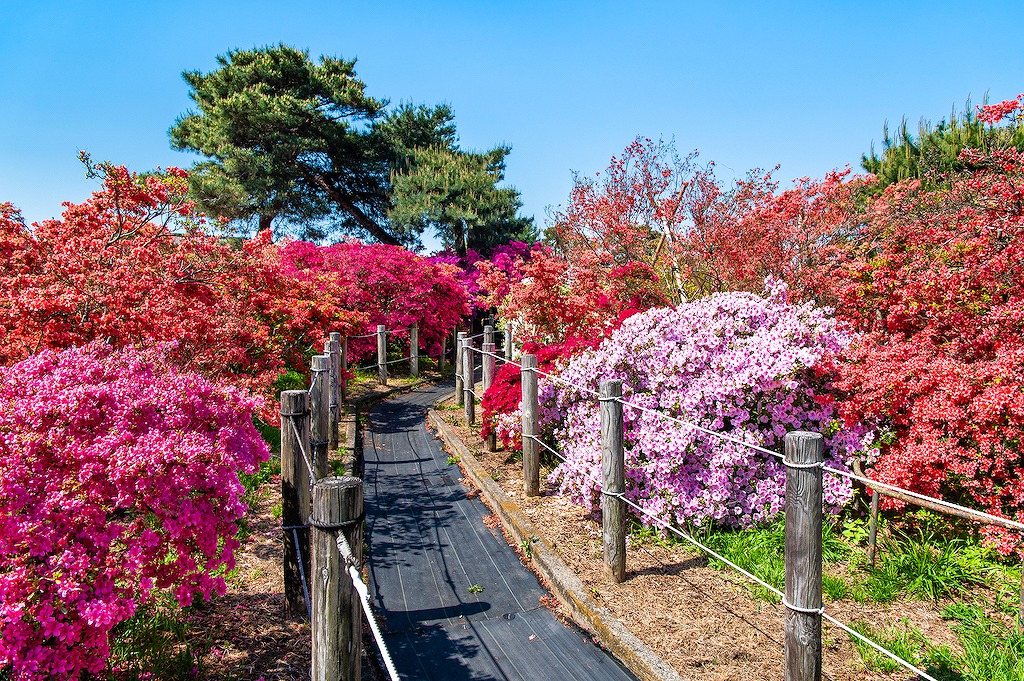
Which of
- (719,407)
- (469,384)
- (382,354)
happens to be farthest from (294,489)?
(382,354)

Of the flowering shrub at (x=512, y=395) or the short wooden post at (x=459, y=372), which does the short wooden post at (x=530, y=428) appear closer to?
the flowering shrub at (x=512, y=395)

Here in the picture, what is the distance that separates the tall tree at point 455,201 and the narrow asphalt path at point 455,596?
649 inches

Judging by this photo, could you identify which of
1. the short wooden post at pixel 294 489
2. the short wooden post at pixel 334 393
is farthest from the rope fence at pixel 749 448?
the short wooden post at pixel 334 393

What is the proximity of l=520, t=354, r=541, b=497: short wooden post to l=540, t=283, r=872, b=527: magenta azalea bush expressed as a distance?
1.84ft

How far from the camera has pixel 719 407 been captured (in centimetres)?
511

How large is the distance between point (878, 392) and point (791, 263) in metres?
4.51

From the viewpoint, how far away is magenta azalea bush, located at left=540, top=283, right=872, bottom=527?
497 centimetres

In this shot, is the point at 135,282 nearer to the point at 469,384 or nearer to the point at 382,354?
→ the point at 469,384

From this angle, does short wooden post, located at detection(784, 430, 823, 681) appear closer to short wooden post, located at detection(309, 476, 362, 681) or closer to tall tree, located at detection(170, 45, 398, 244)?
short wooden post, located at detection(309, 476, 362, 681)

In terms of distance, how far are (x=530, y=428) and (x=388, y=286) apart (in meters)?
9.72

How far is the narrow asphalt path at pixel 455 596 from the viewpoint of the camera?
148 inches

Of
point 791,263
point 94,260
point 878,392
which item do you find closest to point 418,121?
point 791,263

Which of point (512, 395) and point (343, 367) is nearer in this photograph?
point (512, 395)

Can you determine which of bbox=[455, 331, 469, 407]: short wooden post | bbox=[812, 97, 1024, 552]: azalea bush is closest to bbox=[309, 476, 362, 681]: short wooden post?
bbox=[812, 97, 1024, 552]: azalea bush
